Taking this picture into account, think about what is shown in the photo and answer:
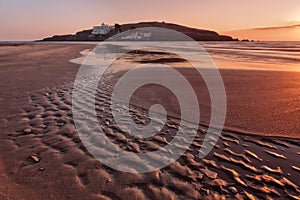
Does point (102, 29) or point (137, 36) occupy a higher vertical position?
point (102, 29)

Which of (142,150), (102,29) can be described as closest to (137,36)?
(102,29)

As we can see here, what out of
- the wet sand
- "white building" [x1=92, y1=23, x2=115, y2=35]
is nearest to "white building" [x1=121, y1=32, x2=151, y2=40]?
"white building" [x1=92, y1=23, x2=115, y2=35]

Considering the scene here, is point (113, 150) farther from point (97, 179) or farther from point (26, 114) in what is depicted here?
point (26, 114)

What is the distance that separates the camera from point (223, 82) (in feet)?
32.0

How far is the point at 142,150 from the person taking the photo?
13.4ft

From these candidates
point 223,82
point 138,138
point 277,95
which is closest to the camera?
point 138,138

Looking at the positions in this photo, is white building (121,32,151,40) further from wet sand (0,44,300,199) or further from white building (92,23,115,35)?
wet sand (0,44,300,199)

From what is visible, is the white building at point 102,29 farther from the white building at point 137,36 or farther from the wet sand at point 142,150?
the wet sand at point 142,150

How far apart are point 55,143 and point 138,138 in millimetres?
1488

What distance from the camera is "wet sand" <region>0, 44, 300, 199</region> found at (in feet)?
9.70

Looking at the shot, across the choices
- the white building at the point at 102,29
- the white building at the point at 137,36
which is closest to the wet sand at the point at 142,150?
the white building at the point at 137,36

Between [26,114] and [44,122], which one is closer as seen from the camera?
[44,122]

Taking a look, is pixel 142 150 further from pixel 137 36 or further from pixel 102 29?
pixel 102 29

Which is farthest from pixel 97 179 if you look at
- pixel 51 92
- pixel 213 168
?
pixel 51 92
